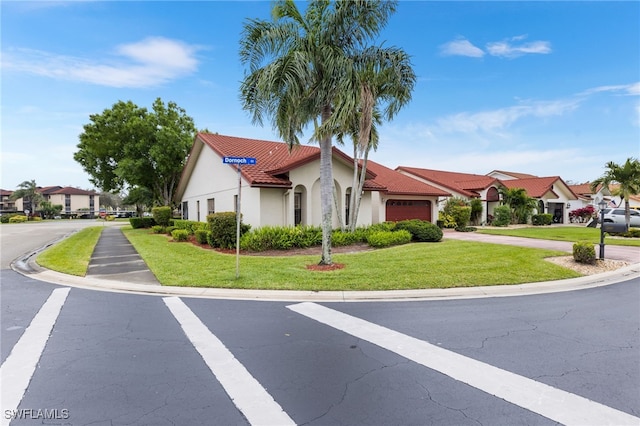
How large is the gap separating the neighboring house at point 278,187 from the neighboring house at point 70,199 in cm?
10151

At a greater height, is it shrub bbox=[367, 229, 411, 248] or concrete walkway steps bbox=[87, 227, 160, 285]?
shrub bbox=[367, 229, 411, 248]

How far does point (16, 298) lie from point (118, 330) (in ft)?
13.4

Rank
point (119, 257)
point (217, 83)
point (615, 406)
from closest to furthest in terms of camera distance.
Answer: point (615, 406) → point (119, 257) → point (217, 83)

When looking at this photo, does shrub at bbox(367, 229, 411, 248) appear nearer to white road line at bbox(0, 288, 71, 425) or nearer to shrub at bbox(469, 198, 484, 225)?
white road line at bbox(0, 288, 71, 425)

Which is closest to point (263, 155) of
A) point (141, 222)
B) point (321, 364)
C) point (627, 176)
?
point (321, 364)

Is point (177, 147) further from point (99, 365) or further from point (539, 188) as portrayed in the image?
point (539, 188)

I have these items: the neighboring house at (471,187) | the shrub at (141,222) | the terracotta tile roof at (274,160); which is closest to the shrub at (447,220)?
the terracotta tile roof at (274,160)

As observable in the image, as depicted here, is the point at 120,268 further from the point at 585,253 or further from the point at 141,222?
the point at 141,222

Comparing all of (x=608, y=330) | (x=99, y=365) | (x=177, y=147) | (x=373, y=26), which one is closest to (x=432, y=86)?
(x=373, y=26)

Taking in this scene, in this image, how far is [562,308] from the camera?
256 inches

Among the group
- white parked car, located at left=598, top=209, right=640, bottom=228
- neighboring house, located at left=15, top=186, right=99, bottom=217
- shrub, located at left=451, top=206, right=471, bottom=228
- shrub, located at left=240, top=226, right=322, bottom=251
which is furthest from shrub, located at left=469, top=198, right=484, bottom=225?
neighboring house, located at left=15, top=186, right=99, bottom=217

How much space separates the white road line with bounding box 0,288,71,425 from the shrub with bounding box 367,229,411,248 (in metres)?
11.7

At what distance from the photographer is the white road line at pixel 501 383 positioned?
299 cm

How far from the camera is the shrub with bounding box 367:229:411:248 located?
1523 cm
